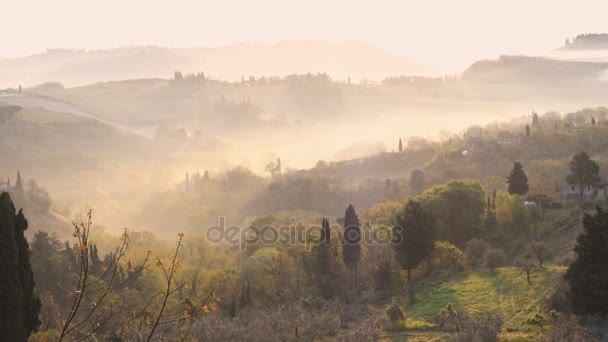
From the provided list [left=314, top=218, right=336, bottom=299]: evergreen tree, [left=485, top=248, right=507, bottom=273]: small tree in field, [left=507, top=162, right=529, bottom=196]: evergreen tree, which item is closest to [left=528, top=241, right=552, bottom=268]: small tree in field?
[left=485, top=248, right=507, bottom=273]: small tree in field

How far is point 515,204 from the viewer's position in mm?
86938

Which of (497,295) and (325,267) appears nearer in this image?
(497,295)

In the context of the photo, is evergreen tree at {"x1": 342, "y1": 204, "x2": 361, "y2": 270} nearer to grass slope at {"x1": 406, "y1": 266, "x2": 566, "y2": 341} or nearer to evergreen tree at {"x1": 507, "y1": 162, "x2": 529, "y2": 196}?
grass slope at {"x1": 406, "y1": 266, "x2": 566, "y2": 341}

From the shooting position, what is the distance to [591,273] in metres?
49.0

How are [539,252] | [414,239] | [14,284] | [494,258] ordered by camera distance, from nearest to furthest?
[14,284] < [539,252] < [494,258] < [414,239]

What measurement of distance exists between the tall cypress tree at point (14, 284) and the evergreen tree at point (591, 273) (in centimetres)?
3340

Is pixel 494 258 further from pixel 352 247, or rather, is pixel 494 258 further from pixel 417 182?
pixel 417 182

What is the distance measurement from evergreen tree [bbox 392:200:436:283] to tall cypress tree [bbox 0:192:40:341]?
146ft

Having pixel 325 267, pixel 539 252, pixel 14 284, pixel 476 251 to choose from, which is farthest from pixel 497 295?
pixel 14 284

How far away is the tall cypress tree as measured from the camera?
35.1 metres

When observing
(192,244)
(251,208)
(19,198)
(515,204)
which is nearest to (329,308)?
(515,204)

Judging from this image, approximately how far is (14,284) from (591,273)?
117ft

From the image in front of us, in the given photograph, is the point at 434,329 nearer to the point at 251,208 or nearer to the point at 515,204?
the point at 515,204

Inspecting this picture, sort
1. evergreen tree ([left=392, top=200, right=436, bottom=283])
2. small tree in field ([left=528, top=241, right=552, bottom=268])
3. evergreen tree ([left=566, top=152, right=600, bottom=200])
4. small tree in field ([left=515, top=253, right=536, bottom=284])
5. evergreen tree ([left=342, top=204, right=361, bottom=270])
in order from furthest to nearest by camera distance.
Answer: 1. evergreen tree ([left=566, top=152, right=600, bottom=200])
2. evergreen tree ([left=342, top=204, right=361, bottom=270])
3. evergreen tree ([left=392, top=200, right=436, bottom=283])
4. small tree in field ([left=528, top=241, right=552, bottom=268])
5. small tree in field ([left=515, top=253, right=536, bottom=284])
